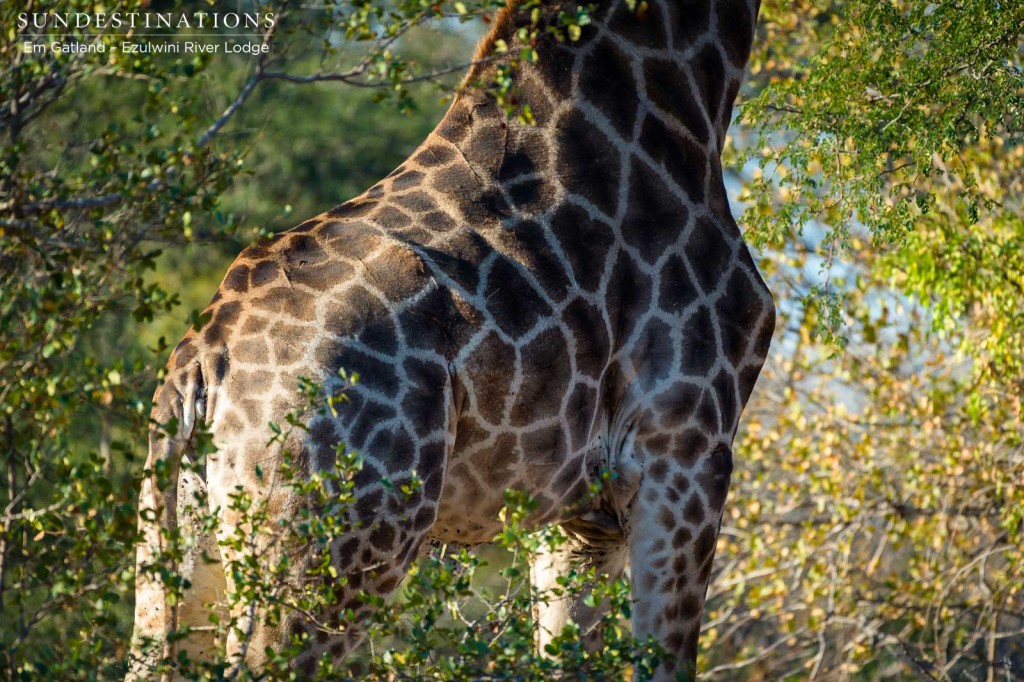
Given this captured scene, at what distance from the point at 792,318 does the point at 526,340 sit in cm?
441

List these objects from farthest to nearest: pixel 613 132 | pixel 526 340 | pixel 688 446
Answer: pixel 613 132, pixel 688 446, pixel 526 340

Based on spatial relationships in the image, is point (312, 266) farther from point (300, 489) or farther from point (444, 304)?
point (300, 489)

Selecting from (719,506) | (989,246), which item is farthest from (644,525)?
(989,246)

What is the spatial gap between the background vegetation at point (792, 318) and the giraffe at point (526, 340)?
33 centimetres

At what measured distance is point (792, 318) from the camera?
27.0 ft

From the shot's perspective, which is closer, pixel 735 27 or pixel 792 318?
pixel 735 27

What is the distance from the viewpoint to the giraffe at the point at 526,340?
3850 mm

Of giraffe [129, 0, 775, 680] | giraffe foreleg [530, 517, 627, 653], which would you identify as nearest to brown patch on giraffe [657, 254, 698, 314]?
giraffe [129, 0, 775, 680]

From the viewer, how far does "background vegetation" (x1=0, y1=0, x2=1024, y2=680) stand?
3227 millimetres

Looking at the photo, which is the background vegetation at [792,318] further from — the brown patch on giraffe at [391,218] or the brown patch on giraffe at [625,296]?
the brown patch on giraffe at [625,296]

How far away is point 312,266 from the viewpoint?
411cm

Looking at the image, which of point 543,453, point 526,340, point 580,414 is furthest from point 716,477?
point 526,340

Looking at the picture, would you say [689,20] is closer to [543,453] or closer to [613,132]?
A: [613,132]

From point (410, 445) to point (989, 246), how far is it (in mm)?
3838
